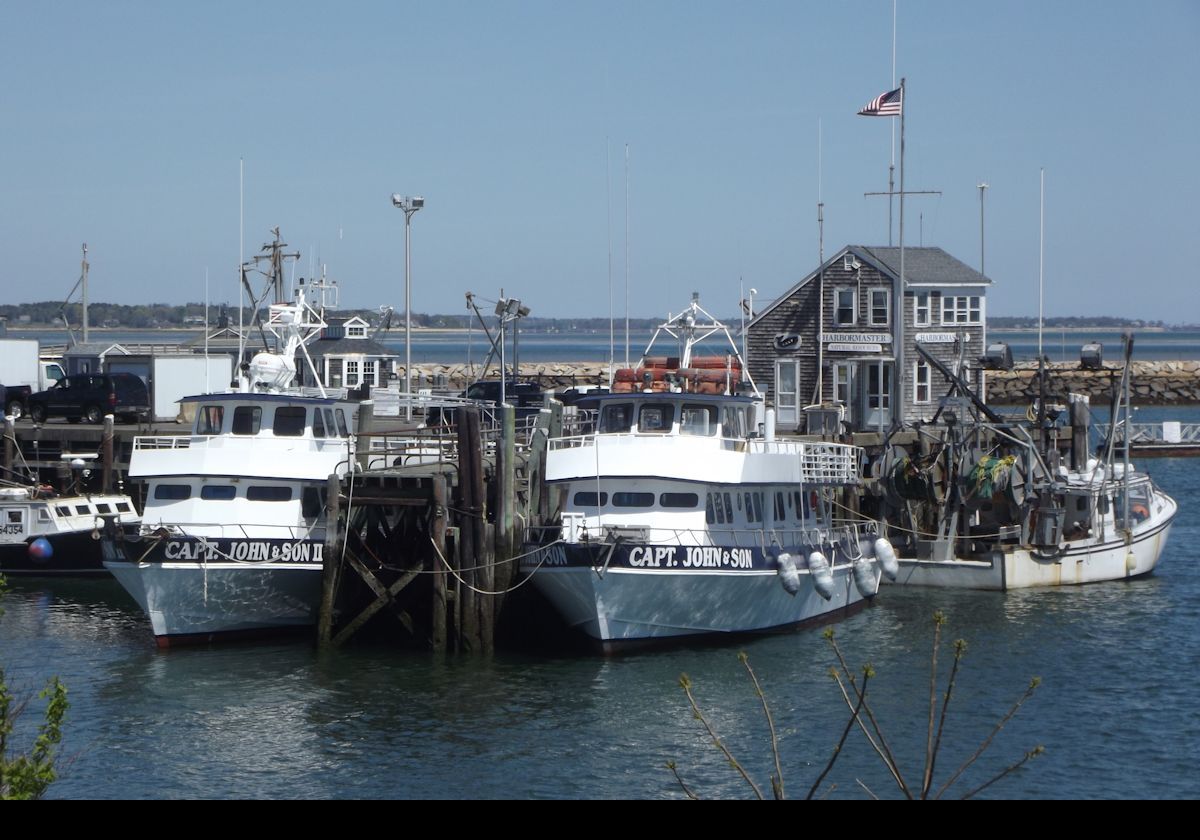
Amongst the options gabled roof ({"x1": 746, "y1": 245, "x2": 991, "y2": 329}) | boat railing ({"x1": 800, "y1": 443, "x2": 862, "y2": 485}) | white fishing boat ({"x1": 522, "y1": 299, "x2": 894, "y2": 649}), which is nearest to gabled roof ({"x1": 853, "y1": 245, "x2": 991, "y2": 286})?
gabled roof ({"x1": 746, "y1": 245, "x2": 991, "y2": 329})

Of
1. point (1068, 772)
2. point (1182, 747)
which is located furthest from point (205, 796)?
point (1182, 747)

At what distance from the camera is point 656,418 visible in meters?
29.8

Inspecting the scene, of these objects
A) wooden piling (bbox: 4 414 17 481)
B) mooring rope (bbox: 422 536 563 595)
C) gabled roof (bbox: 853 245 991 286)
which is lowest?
mooring rope (bbox: 422 536 563 595)

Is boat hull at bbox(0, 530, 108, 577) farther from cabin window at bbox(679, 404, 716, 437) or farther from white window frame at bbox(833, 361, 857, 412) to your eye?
white window frame at bbox(833, 361, 857, 412)

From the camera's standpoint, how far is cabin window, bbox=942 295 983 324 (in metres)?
50.0

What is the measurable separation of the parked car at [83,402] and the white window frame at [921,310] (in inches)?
1025

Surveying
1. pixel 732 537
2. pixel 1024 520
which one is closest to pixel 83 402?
pixel 732 537

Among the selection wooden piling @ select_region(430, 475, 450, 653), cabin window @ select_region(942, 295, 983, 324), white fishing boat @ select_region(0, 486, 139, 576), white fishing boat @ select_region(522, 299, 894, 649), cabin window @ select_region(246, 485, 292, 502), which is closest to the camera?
white fishing boat @ select_region(522, 299, 894, 649)

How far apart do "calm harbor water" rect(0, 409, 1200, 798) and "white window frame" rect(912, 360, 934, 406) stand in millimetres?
17021

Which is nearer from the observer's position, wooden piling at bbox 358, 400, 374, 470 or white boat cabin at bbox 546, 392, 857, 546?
white boat cabin at bbox 546, 392, 857, 546

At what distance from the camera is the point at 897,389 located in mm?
46531

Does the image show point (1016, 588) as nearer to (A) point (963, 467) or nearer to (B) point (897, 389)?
(A) point (963, 467)

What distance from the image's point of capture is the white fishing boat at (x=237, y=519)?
28.7m

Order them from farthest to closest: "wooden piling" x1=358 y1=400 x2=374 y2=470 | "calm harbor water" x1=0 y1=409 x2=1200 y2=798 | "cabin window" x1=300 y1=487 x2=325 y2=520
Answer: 1. "wooden piling" x1=358 y1=400 x2=374 y2=470
2. "cabin window" x1=300 y1=487 x2=325 y2=520
3. "calm harbor water" x1=0 y1=409 x2=1200 y2=798
